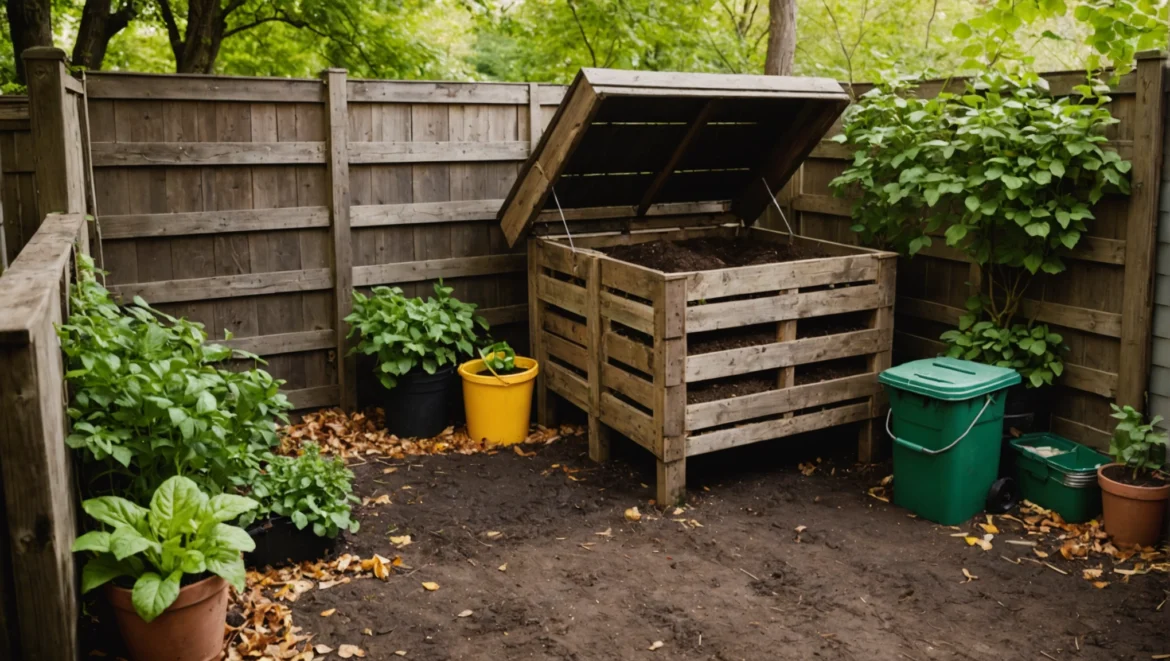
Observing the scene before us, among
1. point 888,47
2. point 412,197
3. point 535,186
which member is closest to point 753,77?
point 535,186

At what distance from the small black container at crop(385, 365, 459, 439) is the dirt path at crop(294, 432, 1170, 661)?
721mm

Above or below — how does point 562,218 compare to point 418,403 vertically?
above

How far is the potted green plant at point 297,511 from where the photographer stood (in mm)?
4301

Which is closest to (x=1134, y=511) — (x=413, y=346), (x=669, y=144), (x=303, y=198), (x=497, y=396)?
(x=669, y=144)

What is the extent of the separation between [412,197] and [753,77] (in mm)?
2434

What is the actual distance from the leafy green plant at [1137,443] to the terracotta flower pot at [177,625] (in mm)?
4033

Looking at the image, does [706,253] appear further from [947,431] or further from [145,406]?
[145,406]

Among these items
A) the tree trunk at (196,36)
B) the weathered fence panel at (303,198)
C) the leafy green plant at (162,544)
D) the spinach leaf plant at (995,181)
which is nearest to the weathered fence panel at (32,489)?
the leafy green plant at (162,544)

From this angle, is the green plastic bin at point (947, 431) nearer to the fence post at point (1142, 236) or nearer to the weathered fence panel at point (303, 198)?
the fence post at point (1142, 236)

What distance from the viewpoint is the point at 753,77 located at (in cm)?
550

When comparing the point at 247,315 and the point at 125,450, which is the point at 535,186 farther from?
the point at 125,450

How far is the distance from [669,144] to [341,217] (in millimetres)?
2178

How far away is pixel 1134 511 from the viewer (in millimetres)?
4527

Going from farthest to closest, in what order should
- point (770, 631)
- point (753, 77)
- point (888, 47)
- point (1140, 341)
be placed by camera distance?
point (888, 47) → point (753, 77) → point (1140, 341) → point (770, 631)
